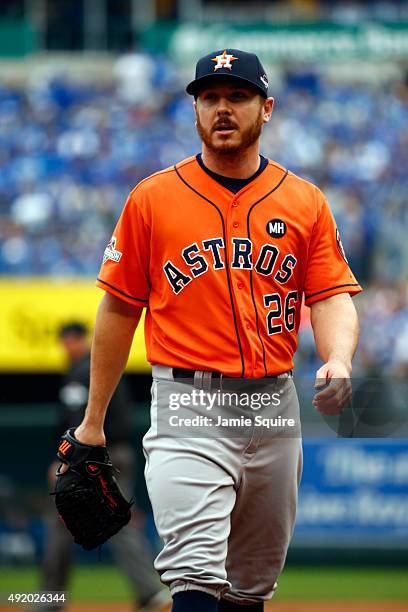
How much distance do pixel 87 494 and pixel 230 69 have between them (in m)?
1.30

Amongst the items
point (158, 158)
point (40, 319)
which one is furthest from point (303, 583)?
point (158, 158)

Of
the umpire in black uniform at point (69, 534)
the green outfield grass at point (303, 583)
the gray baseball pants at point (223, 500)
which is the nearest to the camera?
the gray baseball pants at point (223, 500)

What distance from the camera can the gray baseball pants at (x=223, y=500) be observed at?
9.98 feet

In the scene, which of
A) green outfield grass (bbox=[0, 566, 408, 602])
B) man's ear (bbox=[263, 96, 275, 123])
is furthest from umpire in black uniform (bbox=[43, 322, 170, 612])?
man's ear (bbox=[263, 96, 275, 123])

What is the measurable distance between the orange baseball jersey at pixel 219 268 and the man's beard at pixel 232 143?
0.41ft

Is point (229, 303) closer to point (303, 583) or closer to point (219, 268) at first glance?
point (219, 268)

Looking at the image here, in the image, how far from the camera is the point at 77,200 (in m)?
11.6

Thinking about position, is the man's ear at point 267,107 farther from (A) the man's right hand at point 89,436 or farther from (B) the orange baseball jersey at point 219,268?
(A) the man's right hand at point 89,436

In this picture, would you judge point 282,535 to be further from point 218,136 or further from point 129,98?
point 129,98

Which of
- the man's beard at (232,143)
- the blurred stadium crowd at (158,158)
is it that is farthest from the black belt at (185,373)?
the blurred stadium crowd at (158,158)

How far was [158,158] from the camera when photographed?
43.1 ft

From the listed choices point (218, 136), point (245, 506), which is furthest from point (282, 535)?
point (218, 136)

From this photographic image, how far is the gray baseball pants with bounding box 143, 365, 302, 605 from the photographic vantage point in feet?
9.98

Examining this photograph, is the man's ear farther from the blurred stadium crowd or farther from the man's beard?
the blurred stadium crowd
